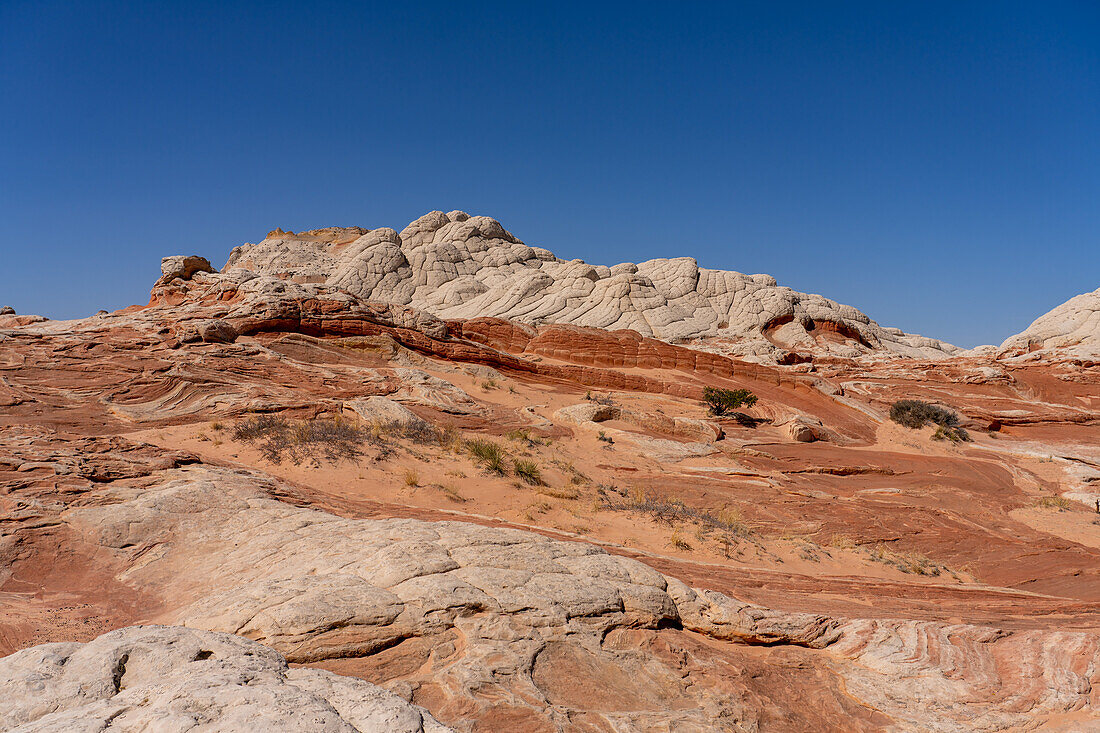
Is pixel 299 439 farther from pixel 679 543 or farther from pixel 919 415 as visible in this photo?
pixel 919 415

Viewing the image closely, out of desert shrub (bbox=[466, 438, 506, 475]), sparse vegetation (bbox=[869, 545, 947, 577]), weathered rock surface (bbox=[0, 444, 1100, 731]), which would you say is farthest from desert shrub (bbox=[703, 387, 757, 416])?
weathered rock surface (bbox=[0, 444, 1100, 731])

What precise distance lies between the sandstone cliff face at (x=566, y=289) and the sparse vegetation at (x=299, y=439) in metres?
19.5

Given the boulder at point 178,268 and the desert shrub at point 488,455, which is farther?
the boulder at point 178,268

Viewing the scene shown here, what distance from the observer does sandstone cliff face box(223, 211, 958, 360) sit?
110 feet

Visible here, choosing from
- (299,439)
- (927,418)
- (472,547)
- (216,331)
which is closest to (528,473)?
(299,439)

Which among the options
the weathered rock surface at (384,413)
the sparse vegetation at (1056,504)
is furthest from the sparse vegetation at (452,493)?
the sparse vegetation at (1056,504)

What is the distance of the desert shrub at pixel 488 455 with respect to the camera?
11.4 meters

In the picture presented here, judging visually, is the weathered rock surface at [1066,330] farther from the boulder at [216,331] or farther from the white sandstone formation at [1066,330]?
the boulder at [216,331]

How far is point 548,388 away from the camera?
20.8 m

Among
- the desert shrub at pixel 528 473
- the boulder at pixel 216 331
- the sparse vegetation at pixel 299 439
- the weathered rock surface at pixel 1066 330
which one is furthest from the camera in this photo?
the weathered rock surface at pixel 1066 330

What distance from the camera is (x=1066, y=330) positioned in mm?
32188

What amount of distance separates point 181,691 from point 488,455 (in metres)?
9.16

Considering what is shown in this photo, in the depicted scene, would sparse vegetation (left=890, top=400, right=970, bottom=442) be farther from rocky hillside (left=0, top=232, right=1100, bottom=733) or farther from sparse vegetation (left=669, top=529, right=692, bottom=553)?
sparse vegetation (left=669, top=529, right=692, bottom=553)

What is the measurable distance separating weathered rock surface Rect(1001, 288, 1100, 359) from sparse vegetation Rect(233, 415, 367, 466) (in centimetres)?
3431
